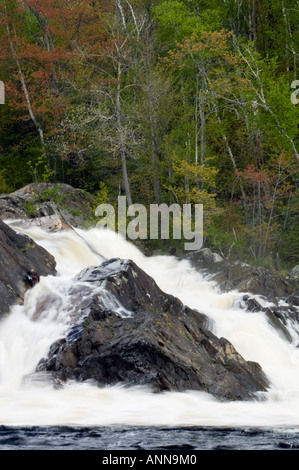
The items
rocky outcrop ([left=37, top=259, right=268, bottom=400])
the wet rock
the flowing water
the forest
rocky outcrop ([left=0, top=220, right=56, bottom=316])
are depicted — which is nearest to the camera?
the flowing water

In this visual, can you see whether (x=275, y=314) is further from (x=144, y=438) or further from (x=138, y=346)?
(x=144, y=438)

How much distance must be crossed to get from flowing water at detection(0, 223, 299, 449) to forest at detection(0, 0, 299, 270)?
415 inches

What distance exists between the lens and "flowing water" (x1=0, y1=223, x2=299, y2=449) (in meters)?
7.83

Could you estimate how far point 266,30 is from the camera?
34344 millimetres

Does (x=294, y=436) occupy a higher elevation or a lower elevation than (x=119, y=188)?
lower

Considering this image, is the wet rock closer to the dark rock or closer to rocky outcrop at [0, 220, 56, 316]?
the dark rock

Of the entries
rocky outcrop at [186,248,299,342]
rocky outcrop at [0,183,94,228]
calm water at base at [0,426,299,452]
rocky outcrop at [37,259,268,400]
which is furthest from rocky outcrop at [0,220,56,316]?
rocky outcrop at [186,248,299,342]

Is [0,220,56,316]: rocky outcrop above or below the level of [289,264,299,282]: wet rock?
below

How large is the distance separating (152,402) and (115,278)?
3492 millimetres

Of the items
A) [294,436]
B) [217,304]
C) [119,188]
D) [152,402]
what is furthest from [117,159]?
[294,436]

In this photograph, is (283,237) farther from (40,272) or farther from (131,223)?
(40,272)

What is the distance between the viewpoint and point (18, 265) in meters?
13.4

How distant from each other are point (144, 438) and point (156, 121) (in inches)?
832

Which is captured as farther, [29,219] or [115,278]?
[29,219]
